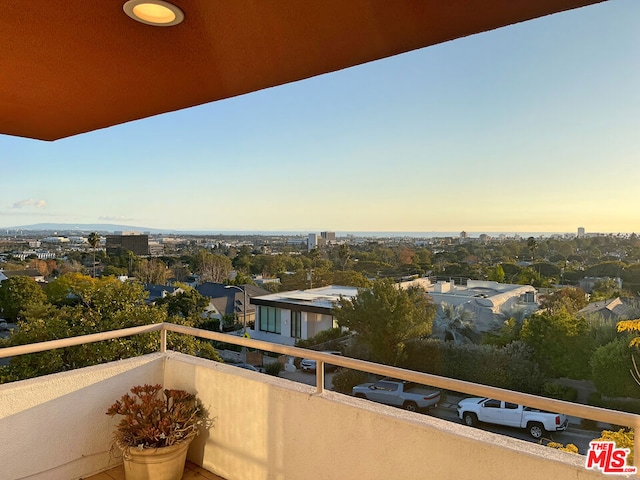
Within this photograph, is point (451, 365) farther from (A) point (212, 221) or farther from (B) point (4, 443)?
(B) point (4, 443)

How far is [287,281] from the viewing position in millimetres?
18984

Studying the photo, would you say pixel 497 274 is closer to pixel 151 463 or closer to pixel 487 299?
pixel 487 299

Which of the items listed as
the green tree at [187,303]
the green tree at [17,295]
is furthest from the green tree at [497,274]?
the green tree at [17,295]

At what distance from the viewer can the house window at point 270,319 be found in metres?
20.2

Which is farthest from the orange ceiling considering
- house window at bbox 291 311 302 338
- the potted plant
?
house window at bbox 291 311 302 338

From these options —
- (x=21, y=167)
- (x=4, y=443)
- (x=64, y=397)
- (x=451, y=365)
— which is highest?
(x=21, y=167)

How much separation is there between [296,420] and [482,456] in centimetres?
75

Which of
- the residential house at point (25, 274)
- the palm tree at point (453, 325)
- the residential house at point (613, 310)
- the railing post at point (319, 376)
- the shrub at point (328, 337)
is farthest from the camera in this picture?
the shrub at point (328, 337)

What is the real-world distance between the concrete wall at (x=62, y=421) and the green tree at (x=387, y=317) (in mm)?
17147

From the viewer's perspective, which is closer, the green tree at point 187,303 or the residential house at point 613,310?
the green tree at point 187,303

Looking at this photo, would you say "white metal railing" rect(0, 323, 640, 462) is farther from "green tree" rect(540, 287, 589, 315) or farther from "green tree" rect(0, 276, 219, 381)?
"green tree" rect(540, 287, 589, 315)

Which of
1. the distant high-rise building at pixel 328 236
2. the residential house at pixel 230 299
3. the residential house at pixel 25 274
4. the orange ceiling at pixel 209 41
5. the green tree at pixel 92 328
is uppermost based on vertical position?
the orange ceiling at pixel 209 41

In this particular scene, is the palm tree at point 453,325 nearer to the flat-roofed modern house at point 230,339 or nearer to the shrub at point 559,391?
the shrub at point 559,391

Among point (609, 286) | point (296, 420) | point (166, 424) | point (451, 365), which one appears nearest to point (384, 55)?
point (296, 420)
